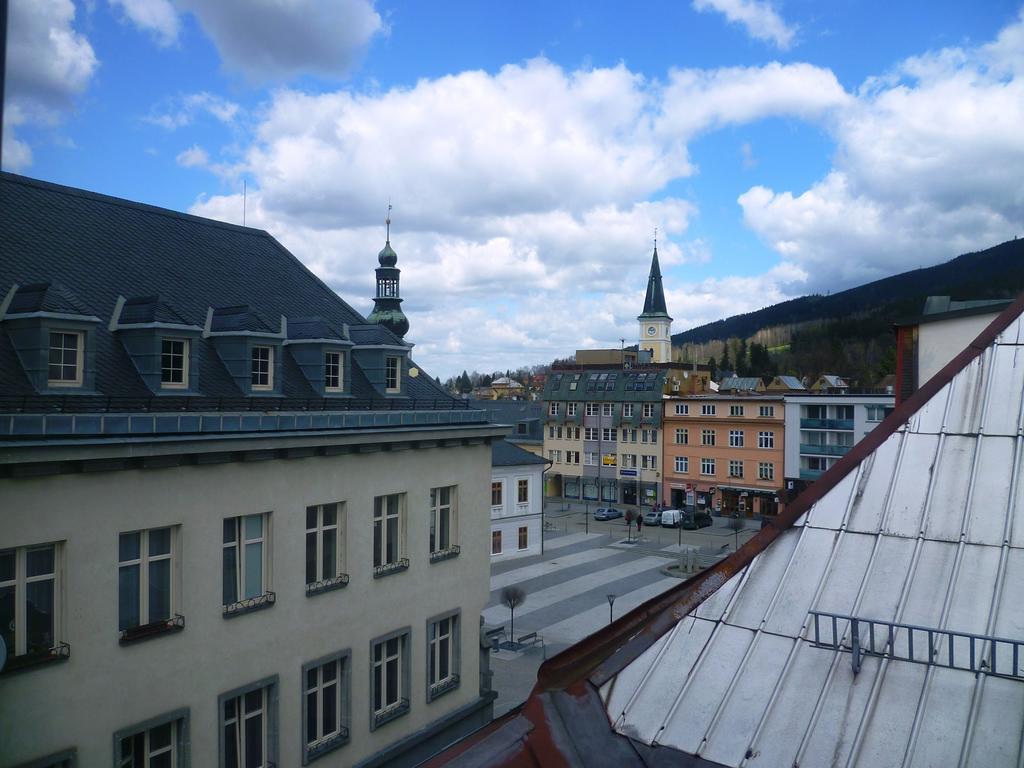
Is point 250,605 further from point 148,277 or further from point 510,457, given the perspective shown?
point 510,457

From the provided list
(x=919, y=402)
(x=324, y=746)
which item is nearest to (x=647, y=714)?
(x=919, y=402)

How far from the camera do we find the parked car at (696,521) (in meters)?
55.5

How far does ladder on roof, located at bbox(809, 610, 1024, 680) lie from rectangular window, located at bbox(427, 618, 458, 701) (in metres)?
12.6

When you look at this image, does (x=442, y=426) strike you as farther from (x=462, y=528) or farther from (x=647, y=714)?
(x=647, y=714)

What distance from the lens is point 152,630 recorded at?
1185 centimetres

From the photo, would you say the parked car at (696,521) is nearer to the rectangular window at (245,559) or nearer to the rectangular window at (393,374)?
the rectangular window at (393,374)

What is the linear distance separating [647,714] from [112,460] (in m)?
8.65

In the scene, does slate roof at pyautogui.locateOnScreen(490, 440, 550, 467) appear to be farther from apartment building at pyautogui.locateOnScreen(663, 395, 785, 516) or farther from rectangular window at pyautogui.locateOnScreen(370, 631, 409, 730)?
rectangular window at pyautogui.locateOnScreen(370, 631, 409, 730)

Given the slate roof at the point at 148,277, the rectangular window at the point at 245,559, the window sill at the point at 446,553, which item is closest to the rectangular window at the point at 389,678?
the window sill at the point at 446,553

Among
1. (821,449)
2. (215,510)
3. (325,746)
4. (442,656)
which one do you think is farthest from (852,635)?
(821,449)

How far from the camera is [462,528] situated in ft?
60.2

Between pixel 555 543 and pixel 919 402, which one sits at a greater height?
pixel 919 402

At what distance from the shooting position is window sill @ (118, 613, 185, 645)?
37.7 ft

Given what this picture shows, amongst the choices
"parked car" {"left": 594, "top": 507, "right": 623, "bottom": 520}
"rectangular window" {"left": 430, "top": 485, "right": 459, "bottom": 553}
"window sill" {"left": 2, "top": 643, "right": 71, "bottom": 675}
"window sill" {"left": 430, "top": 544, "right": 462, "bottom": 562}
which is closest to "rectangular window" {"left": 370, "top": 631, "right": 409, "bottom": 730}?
"window sill" {"left": 430, "top": 544, "right": 462, "bottom": 562}
